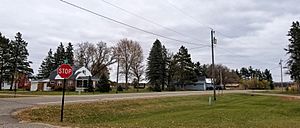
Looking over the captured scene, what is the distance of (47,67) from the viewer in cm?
9150

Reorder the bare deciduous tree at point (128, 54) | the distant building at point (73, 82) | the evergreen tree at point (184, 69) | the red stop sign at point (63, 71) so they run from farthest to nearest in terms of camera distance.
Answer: the evergreen tree at point (184, 69)
the bare deciduous tree at point (128, 54)
the distant building at point (73, 82)
the red stop sign at point (63, 71)

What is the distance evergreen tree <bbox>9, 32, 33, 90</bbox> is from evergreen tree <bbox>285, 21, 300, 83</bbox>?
2325 inches

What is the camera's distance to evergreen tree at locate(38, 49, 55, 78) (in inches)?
3538

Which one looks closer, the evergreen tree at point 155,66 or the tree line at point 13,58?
the tree line at point 13,58

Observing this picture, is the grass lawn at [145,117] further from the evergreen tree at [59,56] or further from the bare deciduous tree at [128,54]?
the evergreen tree at [59,56]

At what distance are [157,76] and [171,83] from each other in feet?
23.9

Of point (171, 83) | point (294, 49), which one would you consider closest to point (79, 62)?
point (171, 83)

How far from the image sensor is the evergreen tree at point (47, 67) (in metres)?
89.9

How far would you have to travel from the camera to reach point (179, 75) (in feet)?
271

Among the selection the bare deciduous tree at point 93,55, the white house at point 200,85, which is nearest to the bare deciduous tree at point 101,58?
the bare deciduous tree at point 93,55

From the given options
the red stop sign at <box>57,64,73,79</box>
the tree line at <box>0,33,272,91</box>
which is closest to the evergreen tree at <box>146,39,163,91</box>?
the tree line at <box>0,33,272,91</box>

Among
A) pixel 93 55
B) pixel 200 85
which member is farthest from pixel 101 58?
pixel 200 85

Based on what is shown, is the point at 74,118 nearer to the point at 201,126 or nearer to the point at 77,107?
the point at 77,107

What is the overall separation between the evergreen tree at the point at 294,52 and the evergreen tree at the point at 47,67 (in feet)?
213
